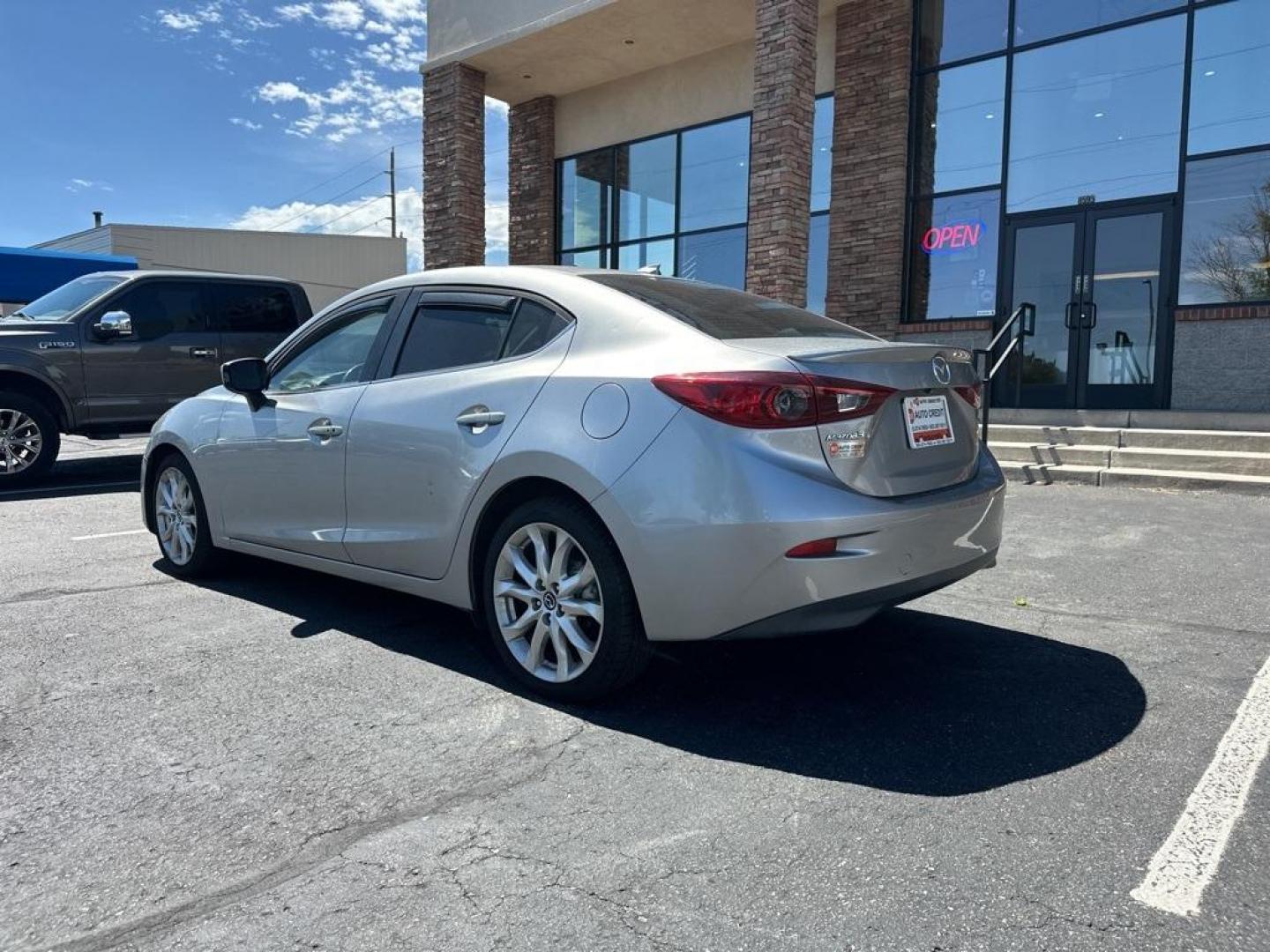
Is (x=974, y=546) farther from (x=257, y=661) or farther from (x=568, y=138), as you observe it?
(x=568, y=138)

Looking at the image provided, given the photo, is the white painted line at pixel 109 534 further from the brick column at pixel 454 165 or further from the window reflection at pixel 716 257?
the window reflection at pixel 716 257

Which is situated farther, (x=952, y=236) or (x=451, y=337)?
(x=952, y=236)

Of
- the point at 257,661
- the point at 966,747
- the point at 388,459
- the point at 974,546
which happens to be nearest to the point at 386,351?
the point at 388,459

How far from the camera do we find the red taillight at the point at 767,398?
2.86 m

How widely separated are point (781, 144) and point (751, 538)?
933 centimetres

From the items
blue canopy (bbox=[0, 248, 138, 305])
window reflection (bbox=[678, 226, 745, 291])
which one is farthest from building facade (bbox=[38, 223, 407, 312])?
window reflection (bbox=[678, 226, 745, 291])

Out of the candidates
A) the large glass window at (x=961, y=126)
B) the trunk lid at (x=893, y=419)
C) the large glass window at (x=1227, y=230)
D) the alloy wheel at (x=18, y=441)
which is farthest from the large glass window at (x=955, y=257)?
the alloy wheel at (x=18, y=441)

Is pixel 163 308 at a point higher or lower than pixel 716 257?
lower

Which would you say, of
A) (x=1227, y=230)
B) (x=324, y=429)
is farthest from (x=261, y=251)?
(x=324, y=429)

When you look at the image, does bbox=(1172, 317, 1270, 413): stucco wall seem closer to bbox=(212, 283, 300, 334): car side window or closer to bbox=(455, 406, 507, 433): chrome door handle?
bbox=(455, 406, 507, 433): chrome door handle

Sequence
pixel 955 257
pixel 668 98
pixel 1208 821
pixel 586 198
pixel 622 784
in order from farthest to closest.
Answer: pixel 586 198, pixel 668 98, pixel 955 257, pixel 622 784, pixel 1208 821

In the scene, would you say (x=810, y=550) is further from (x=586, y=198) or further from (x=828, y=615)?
(x=586, y=198)

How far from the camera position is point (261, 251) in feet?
120

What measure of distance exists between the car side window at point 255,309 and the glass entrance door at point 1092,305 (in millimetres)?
8866
